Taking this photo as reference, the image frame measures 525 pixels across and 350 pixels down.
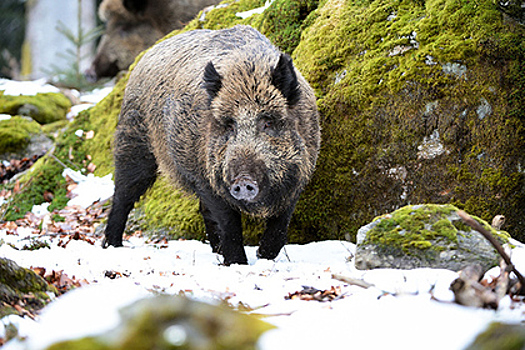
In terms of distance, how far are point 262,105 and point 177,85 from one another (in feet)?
4.71

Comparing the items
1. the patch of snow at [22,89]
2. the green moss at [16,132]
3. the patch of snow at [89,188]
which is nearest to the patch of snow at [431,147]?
the patch of snow at [89,188]

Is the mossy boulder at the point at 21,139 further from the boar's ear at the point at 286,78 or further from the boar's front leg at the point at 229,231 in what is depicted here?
the boar's ear at the point at 286,78

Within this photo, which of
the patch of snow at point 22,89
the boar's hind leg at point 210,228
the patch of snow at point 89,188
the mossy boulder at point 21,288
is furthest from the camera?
the patch of snow at point 22,89

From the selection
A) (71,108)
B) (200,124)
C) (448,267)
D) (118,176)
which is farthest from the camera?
(71,108)

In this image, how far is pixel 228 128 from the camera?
16.5ft

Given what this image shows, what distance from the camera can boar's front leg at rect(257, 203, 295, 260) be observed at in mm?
5504

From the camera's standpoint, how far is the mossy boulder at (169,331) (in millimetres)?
1559

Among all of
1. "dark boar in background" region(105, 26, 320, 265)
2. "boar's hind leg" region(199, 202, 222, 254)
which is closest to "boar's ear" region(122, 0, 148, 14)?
"dark boar in background" region(105, 26, 320, 265)

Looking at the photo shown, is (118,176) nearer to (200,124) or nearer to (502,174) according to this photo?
(200,124)

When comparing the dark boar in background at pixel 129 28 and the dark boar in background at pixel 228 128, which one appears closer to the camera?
the dark boar in background at pixel 228 128

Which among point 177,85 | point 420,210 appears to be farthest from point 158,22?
point 420,210

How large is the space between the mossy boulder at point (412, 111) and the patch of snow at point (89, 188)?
3.09 meters

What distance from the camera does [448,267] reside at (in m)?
A: 3.54

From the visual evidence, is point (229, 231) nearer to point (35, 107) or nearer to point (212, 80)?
point (212, 80)
